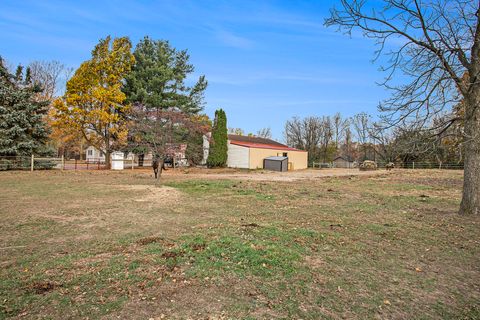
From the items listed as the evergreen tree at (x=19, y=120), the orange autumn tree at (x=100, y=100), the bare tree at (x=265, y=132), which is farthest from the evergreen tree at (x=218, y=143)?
the bare tree at (x=265, y=132)

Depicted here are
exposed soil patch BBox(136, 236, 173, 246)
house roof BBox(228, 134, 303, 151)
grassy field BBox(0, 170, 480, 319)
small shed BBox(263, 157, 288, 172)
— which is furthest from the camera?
house roof BBox(228, 134, 303, 151)

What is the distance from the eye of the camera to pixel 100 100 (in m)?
23.2

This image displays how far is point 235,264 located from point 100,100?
23048mm

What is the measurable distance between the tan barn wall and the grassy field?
2375 centimetres

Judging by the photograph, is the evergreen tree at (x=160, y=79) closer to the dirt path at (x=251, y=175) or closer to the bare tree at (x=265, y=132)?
the dirt path at (x=251, y=175)

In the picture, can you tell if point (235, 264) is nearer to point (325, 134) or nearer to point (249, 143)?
point (249, 143)

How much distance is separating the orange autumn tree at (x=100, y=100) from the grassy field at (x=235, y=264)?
1688cm

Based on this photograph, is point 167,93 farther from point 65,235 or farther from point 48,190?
point 65,235

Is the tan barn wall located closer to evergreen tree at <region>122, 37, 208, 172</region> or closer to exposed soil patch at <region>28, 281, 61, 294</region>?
evergreen tree at <region>122, 37, 208, 172</region>

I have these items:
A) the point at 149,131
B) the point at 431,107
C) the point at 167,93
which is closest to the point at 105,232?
the point at 431,107

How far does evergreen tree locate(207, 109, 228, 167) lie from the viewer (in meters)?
30.9

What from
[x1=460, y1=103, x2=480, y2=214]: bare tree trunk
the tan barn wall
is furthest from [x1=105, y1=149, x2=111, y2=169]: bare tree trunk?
[x1=460, y1=103, x2=480, y2=214]: bare tree trunk

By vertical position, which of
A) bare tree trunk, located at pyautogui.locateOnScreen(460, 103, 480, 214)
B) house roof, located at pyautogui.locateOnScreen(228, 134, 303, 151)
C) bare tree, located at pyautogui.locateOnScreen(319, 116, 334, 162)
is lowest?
bare tree trunk, located at pyautogui.locateOnScreen(460, 103, 480, 214)

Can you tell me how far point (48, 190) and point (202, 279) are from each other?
1027 centimetres
